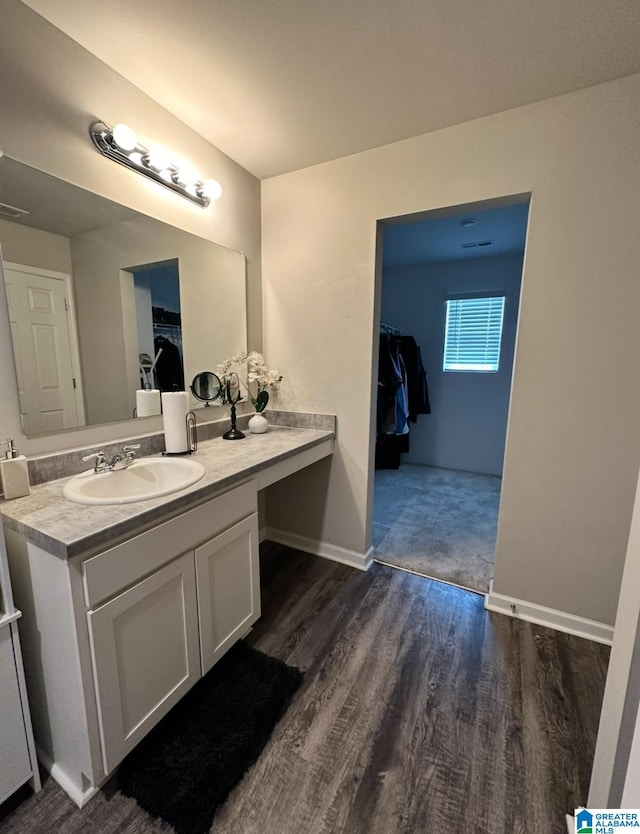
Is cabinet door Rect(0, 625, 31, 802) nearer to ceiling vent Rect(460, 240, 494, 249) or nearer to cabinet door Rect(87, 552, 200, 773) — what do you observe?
cabinet door Rect(87, 552, 200, 773)

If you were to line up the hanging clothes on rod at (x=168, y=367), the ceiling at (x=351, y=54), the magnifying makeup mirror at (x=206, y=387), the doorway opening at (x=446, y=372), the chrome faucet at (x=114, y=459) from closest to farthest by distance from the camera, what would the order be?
the ceiling at (x=351, y=54) → the chrome faucet at (x=114, y=459) → the hanging clothes on rod at (x=168, y=367) → the magnifying makeup mirror at (x=206, y=387) → the doorway opening at (x=446, y=372)

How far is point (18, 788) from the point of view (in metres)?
1.03

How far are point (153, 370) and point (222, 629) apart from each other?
3.78 feet

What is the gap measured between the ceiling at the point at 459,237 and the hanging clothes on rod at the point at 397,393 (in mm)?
781

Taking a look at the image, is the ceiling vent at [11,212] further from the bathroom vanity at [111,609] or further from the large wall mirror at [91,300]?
the bathroom vanity at [111,609]

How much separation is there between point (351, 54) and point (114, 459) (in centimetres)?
174

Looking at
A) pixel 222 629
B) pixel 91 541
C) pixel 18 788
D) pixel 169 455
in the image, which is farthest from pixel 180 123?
pixel 18 788

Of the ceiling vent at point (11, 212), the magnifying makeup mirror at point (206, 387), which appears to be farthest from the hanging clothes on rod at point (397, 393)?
the ceiling vent at point (11, 212)

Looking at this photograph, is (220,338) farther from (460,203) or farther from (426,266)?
(426,266)

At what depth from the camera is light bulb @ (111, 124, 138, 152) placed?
4.45ft

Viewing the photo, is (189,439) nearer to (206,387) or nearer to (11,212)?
(206,387)

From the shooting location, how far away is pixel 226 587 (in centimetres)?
140

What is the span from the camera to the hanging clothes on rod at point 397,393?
349 centimetres

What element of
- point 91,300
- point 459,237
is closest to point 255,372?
point 91,300
